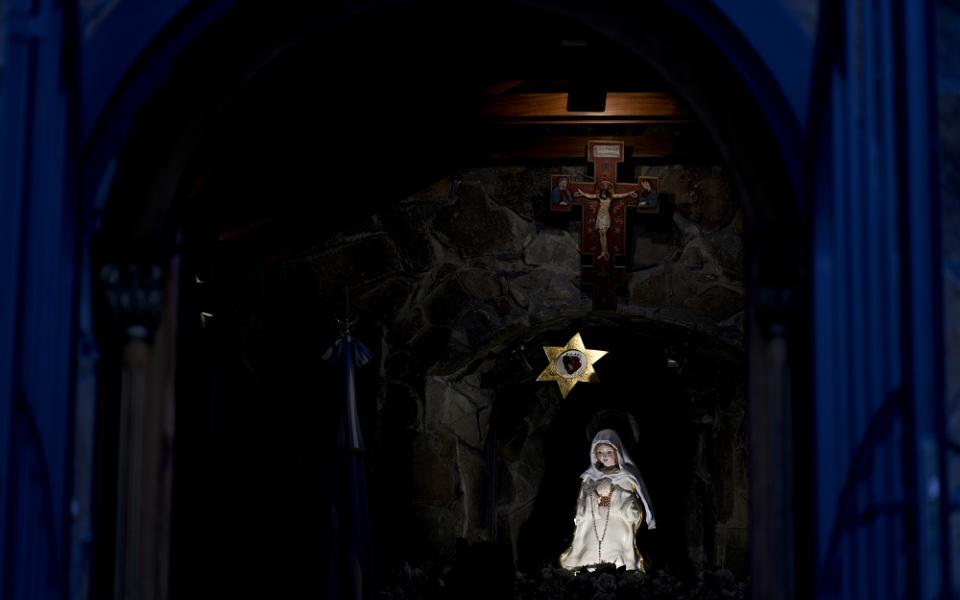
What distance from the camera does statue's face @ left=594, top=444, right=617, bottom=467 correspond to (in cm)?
793

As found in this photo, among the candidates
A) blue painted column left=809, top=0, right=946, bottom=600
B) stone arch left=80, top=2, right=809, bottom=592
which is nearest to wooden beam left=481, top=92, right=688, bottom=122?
stone arch left=80, top=2, right=809, bottom=592

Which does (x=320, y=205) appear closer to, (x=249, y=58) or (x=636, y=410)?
(x=636, y=410)

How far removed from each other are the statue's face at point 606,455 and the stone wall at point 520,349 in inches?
9.3

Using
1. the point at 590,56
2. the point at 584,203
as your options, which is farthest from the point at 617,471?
the point at 590,56

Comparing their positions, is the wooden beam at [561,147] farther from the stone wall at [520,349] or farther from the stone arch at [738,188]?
the stone arch at [738,188]

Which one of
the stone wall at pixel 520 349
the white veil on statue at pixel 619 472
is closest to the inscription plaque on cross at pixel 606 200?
the stone wall at pixel 520 349

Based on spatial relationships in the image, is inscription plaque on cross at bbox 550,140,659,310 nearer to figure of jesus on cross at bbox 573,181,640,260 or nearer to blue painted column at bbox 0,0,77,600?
figure of jesus on cross at bbox 573,181,640,260

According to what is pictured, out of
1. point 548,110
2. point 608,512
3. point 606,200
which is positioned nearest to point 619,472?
point 608,512

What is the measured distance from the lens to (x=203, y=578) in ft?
20.2

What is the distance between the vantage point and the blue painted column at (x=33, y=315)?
3027 millimetres

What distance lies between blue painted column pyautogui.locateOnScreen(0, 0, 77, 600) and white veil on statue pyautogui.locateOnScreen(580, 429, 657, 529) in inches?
196

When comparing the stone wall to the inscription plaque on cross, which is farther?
the stone wall

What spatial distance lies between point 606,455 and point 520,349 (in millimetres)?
835

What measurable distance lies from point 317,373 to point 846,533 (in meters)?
4.39
